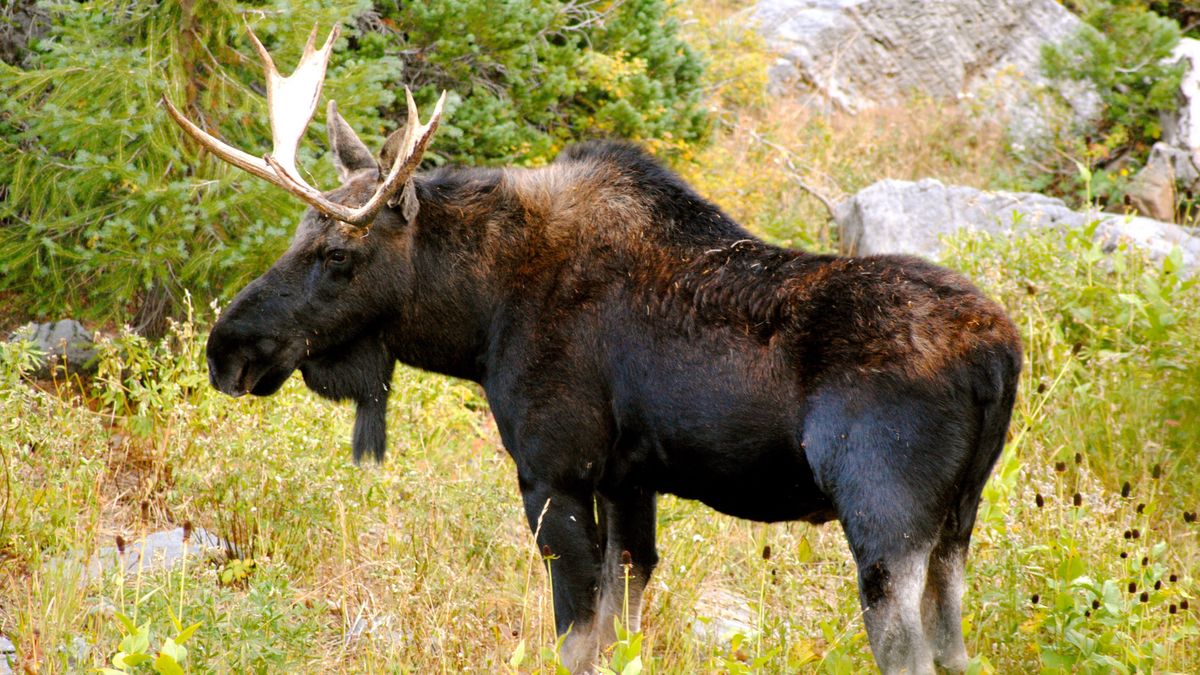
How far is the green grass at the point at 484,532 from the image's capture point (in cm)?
432

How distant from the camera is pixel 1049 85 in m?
12.7

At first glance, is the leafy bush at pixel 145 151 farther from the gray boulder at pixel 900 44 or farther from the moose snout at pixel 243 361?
the gray boulder at pixel 900 44

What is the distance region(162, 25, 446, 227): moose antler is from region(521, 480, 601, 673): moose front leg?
1.19 meters

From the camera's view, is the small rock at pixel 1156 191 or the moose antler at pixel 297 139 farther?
the small rock at pixel 1156 191

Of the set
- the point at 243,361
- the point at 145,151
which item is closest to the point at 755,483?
the point at 243,361

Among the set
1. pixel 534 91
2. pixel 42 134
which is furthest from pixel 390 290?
pixel 534 91

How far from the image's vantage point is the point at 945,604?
4004 mm

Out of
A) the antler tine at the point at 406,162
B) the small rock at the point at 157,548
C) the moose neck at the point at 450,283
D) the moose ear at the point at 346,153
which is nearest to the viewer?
the antler tine at the point at 406,162

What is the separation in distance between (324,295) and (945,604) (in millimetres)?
2505

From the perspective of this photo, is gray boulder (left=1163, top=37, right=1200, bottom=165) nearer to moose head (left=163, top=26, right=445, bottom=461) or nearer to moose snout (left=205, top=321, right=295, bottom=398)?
moose head (left=163, top=26, right=445, bottom=461)

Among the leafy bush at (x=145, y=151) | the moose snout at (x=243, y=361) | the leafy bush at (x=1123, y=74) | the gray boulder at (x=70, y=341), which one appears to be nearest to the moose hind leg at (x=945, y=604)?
the moose snout at (x=243, y=361)

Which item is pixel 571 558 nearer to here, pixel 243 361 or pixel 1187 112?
pixel 243 361

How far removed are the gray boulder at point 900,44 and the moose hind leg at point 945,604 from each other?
1186cm

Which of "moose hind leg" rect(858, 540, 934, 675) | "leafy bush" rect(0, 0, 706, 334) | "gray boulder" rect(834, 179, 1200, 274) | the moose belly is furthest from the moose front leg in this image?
"gray boulder" rect(834, 179, 1200, 274)
